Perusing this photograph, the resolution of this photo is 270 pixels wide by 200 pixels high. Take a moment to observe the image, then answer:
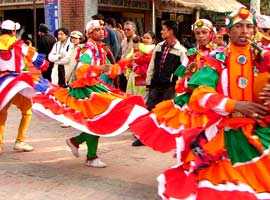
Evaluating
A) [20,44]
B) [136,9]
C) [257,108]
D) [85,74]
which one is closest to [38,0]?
[136,9]

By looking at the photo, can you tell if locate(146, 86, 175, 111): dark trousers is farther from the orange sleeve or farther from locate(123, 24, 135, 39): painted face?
the orange sleeve

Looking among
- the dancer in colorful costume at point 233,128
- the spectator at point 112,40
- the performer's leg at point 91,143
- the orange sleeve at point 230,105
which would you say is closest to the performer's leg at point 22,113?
the performer's leg at point 91,143

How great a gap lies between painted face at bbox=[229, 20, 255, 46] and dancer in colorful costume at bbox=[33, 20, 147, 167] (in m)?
2.28

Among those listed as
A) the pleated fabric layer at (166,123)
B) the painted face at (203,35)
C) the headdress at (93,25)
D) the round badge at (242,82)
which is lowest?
the pleated fabric layer at (166,123)

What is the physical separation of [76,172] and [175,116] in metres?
1.30

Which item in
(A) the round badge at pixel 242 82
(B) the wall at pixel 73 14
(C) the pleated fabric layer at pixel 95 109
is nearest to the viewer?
(A) the round badge at pixel 242 82

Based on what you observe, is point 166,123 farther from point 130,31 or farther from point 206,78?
point 130,31

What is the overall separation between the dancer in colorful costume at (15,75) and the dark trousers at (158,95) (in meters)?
1.54

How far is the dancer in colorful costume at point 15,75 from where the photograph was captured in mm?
6254

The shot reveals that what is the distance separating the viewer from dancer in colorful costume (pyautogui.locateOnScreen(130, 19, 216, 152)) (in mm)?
4648

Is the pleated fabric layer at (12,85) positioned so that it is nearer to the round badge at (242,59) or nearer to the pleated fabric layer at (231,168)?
the pleated fabric layer at (231,168)

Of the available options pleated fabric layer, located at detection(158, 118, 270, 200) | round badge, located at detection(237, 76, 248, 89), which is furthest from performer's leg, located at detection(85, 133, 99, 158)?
round badge, located at detection(237, 76, 248, 89)

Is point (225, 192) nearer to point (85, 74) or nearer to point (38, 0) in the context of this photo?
point (85, 74)

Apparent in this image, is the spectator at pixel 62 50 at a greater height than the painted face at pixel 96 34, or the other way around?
the painted face at pixel 96 34
